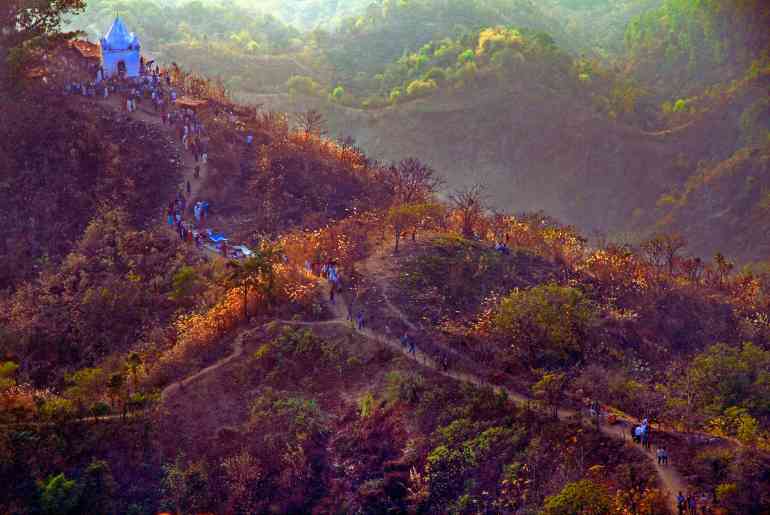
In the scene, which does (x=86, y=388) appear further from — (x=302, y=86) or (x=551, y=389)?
(x=302, y=86)

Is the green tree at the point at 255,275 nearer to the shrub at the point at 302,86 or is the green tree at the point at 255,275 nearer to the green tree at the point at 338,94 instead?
the green tree at the point at 338,94

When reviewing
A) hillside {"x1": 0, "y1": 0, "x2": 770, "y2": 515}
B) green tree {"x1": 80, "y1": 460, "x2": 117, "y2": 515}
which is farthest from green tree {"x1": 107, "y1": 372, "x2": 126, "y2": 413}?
green tree {"x1": 80, "y1": 460, "x2": 117, "y2": 515}

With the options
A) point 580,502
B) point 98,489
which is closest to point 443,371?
point 580,502

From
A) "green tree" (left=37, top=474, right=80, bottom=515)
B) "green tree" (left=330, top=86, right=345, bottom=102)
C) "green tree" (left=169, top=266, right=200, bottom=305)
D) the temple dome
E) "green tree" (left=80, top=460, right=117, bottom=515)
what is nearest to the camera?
"green tree" (left=37, top=474, right=80, bottom=515)

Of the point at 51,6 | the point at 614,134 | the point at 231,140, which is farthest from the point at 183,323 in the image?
the point at 614,134

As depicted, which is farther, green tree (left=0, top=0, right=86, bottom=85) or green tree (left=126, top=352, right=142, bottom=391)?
green tree (left=0, top=0, right=86, bottom=85)

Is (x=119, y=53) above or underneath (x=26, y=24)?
underneath

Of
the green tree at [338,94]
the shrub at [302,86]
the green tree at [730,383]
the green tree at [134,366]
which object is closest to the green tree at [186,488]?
the green tree at [134,366]

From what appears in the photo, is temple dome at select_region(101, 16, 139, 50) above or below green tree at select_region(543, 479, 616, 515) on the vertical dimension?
above

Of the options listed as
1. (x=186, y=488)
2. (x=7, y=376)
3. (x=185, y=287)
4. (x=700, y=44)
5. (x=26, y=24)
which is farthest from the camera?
(x=700, y=44)

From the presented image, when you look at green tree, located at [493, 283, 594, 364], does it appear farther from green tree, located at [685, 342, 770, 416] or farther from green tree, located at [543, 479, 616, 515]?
green tree, located at [543, 479, 616, 515]
